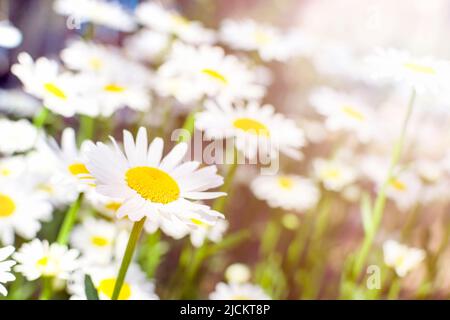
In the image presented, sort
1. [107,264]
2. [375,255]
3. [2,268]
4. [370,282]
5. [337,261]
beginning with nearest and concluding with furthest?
[2,268] → [107,264] → [370,282] → [375,255] → [337,261]

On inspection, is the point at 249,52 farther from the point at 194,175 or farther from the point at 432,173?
the point at 194,175

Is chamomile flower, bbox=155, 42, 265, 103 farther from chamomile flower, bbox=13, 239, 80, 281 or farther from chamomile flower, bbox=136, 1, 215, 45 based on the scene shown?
chamomile flower, bbox=13, 239, 80, 281

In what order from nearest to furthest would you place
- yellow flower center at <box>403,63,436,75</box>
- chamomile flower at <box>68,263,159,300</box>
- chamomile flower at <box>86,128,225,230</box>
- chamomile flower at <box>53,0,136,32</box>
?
chamomile flower at <box>86,128,225,230</box> → chamomile flower at <box>68,263,159,300</box> → yellow flower center at <box>403,63,436,75</box> → chamomile flower at <box>53,0,136,32</box>

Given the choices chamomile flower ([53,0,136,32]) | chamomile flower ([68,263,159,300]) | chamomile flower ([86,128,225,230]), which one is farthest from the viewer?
chamomile flower ([53,0,136,32])

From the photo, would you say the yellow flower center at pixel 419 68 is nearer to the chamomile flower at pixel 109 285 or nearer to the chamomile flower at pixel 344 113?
the chamomile flower at pixel 344 113

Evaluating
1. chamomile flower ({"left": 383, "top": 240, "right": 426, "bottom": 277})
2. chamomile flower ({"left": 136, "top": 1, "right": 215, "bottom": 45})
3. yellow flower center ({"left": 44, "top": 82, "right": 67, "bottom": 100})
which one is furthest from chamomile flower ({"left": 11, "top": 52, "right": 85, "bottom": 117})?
chamomile flower ({"left": 383, "top": 240, "right": 426, "bottom": 277})
